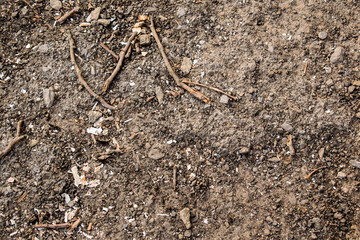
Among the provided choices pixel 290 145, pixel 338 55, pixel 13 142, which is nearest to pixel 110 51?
pixel 13 142

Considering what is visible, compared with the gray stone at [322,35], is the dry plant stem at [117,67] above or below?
above

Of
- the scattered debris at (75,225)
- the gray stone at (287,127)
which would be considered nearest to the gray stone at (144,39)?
the gray stone at (287,127)

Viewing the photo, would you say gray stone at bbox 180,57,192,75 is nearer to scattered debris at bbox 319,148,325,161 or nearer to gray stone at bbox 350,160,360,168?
scattered debris at bbox 319,148,325,161

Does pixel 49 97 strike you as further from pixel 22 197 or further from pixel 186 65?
pixel 186 65

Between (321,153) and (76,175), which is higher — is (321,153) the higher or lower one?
the lower one

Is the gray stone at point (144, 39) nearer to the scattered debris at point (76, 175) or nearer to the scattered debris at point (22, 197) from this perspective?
the scattered debris at point (76, 175)

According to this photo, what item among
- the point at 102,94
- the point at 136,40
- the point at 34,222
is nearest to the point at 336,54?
the point at 136,40

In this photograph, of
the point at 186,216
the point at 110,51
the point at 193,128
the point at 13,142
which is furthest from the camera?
the point at 110,51
